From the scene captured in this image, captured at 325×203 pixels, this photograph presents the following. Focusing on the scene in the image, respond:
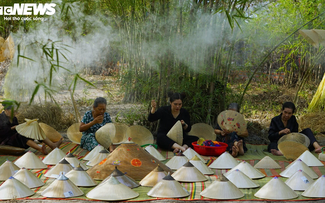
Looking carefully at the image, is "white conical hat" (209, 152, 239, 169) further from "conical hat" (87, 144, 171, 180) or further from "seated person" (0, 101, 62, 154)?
"seated person" (0, 101, 62, 154)

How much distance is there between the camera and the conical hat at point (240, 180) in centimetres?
293

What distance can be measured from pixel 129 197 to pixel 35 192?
717mm

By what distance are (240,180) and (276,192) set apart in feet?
1.22

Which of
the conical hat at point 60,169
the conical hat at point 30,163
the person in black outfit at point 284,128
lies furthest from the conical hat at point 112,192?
the person in black outfit at point 284,128

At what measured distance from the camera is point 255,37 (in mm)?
7176

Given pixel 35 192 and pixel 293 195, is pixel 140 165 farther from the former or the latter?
pixel 293 195

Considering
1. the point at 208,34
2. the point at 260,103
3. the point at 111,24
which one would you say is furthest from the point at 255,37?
the point at 111,24

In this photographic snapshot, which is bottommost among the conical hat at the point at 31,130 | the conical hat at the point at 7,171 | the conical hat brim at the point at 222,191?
the conical hat at the point at 7,171

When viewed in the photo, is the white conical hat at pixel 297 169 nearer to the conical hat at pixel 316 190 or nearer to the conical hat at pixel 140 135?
the conical hat at pixel 316 190

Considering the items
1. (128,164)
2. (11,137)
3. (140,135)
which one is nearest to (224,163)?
(128,164)

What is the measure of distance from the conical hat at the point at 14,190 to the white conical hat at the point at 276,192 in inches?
64.9

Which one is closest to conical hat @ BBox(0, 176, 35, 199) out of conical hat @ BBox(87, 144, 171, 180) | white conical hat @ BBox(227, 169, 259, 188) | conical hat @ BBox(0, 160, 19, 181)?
conical hat @ BBox(0, 160, 19, 181)

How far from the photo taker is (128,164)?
10.4ft

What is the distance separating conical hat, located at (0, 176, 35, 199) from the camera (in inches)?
101
